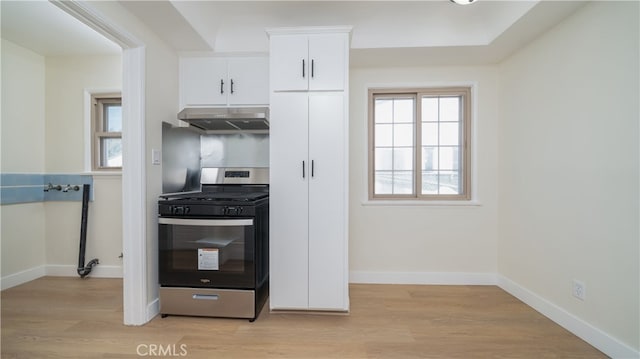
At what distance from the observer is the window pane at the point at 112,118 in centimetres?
327

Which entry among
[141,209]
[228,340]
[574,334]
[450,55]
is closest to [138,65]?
[141,209]

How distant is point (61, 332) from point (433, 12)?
153 inches

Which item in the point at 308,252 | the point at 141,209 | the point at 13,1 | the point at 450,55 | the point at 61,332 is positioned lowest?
the point at 61,332

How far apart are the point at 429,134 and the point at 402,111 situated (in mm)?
392

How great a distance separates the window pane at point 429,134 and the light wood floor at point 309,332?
158 centimetres

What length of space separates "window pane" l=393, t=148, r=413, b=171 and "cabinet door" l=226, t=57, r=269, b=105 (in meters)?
1.51

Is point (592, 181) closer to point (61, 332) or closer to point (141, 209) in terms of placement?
point (141, 209)

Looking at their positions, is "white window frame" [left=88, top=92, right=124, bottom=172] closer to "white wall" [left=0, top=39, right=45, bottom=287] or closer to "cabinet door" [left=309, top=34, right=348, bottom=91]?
"white wall" [left=0, top=39, right=45, bottom=287]

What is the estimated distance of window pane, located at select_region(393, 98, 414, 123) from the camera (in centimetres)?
313

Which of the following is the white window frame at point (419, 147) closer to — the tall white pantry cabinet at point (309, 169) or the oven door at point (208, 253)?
the tall white pantry cabinet at point (309, 169)

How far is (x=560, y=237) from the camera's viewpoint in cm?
216

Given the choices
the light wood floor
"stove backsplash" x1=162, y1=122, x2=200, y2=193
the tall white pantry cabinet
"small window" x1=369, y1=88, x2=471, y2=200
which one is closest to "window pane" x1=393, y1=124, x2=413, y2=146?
"small window" x1=369, y1=88, x2=471, y2=200

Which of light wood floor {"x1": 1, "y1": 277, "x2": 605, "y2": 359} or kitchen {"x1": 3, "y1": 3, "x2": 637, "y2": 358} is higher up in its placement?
kitchen {"x1": 3, "y1": 3, "x2": 637, "y2": 358}

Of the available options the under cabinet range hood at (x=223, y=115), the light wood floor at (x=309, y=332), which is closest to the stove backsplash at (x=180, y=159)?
the under cabinet range hood at (x=223, y=115)
